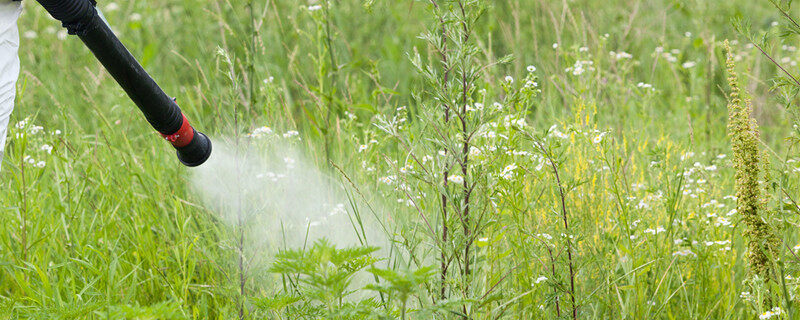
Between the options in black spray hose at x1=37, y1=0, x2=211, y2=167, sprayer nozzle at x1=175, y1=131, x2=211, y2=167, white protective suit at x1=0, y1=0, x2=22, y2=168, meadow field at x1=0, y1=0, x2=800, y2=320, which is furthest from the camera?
sprayer nozzle at x1=175, y1=131, x2=211, y2=167

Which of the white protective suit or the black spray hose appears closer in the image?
the white protective suit

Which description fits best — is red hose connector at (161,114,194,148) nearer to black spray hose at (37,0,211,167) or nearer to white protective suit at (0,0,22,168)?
black spray hose at (37,0,211,167)

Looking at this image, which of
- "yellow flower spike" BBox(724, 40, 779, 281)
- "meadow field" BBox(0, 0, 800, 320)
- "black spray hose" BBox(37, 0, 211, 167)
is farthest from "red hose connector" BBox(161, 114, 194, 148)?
"yellow flower spike" BBox(724, 40, 779, 281)

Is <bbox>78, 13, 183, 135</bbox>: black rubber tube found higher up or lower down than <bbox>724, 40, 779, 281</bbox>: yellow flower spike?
higher up

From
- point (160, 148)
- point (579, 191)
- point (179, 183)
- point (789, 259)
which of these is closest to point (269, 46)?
point (160, 148)

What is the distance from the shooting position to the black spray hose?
5.32ft

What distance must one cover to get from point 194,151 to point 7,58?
64cm

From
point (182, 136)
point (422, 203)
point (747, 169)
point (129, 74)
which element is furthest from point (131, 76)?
point (747, 169)

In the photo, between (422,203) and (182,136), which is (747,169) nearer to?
(422,203)

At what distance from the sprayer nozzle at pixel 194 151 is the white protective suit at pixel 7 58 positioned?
57 centimetres

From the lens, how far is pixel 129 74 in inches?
70.9

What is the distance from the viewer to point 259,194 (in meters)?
2.81

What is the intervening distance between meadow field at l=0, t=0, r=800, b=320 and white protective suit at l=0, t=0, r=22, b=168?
17.1 inches

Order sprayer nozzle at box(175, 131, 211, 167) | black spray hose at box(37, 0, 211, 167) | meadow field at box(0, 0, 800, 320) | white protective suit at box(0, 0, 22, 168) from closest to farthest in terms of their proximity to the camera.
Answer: white protective suit at box(0, 0, 22, 168) < black spray hose at box(37, 0, 211, 167) < meadow field at box(0, 0, 800, 320) < sprayer nozzle at box(175, 131, 211, 167)
